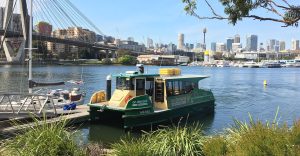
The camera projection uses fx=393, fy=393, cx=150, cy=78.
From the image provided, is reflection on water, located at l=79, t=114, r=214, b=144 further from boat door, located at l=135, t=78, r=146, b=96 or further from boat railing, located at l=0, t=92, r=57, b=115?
boat railing, located at l=0, t=92, r=57, b=115

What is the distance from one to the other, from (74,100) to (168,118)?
9013 mm

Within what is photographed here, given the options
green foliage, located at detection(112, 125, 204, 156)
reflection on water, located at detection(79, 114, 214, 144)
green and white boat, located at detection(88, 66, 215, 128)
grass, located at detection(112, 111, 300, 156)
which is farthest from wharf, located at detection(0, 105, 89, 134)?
grass, located at detection(112, 111, 300, 156)

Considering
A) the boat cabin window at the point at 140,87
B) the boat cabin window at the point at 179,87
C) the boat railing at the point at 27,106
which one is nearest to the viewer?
the boat railing at the point at 27,106

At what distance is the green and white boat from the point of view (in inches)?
749

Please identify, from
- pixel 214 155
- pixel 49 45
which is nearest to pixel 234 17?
pixel 214 155

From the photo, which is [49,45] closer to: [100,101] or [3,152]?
[100,101]

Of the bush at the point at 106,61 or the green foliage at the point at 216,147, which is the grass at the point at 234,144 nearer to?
the green foliage at the point at 216,147

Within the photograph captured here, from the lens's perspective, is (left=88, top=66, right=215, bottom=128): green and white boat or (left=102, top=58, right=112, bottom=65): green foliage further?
(left=102, top=58, right=112, bottom=65): green foliage

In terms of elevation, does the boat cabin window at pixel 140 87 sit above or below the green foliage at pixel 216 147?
above

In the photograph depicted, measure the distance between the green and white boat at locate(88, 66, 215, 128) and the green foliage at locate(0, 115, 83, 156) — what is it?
10498 millimetres

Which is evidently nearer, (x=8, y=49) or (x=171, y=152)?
(x=171, y=152)

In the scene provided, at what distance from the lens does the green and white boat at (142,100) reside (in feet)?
62.4

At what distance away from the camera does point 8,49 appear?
304ft

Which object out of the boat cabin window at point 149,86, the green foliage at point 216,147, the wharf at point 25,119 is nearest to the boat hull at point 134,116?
the wharf at point 25,119
